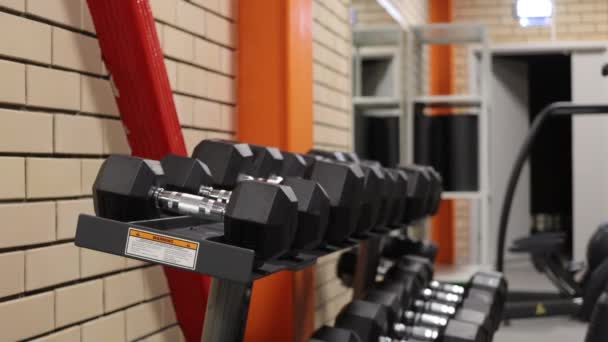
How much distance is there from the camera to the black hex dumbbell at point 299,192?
1291 millimetres

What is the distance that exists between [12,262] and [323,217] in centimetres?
57

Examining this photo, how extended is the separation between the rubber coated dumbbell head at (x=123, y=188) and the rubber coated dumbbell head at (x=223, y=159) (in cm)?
22

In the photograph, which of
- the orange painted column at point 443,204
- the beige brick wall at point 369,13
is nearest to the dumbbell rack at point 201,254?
the beige brick wall at point 369,13

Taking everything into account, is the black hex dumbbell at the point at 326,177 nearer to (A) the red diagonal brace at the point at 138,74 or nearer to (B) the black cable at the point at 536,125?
(A) the red diagonal brace at the point at 138,74

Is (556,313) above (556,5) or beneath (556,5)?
beneath

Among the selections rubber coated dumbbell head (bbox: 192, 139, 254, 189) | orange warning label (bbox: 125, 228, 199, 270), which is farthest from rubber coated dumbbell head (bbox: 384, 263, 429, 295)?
orange warning label (bbox: 125, 228, 199, 270)

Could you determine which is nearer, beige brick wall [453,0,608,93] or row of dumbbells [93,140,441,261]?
row of dumbbells [93,140,441,261]

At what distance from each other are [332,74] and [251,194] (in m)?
2.40

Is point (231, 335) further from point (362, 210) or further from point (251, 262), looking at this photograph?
point (362, 210)

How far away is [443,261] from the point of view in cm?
659

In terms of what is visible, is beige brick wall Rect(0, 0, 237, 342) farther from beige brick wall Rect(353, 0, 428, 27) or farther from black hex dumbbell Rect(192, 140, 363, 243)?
beige brick wall Rect(353, 0, 428, 27)

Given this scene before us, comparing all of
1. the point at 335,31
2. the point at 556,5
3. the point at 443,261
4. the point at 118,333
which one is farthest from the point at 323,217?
the point at 556,5

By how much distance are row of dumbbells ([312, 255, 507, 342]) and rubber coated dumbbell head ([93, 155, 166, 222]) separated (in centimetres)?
71

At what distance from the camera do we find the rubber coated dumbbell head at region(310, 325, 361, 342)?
183 centimetres
